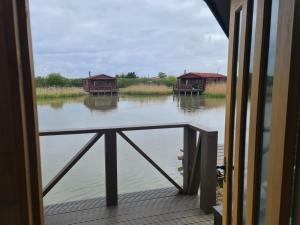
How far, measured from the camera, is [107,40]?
685 cm

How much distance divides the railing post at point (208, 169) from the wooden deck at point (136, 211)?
0.11 meters

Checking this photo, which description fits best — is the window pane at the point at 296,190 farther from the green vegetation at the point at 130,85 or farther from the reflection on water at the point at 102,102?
the reflection on water at the point at 102,102

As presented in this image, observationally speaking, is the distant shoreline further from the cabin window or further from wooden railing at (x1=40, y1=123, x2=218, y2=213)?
the cabin window

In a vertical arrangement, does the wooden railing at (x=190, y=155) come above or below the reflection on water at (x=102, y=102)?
below

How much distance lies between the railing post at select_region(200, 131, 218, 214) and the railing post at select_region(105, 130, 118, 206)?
0.85 m

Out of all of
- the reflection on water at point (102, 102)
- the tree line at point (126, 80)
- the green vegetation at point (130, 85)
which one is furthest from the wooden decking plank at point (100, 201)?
the tree line at point (126, 80)

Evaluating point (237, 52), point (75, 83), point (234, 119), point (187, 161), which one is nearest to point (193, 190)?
point (187, 161)

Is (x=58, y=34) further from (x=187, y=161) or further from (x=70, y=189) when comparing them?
(x=187, y=161)

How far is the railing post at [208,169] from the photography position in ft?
7.95

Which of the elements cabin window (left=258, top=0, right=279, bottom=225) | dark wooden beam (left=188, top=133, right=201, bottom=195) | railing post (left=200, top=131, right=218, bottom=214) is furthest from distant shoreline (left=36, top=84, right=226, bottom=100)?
cabin window (left=258, top=0, right=279, bottom=225)

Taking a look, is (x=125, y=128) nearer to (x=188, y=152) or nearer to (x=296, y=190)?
(x=188, y=152)

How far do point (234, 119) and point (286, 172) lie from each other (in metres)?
0.47

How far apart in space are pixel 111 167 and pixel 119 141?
41 centimetres

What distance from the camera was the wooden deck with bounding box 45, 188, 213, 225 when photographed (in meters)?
2.37
